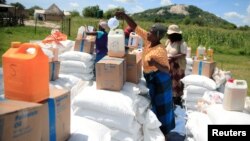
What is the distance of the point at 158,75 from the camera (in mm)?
3285

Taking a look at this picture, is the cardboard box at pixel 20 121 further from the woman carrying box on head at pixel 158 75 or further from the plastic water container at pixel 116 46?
the woman carrying box on head at pixel 158 75

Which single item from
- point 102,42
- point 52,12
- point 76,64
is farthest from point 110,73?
point 52,12

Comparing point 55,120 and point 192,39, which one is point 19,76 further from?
point 192,39

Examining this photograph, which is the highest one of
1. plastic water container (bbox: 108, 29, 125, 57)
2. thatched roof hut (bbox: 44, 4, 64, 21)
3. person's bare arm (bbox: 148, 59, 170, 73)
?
thatched roof hut (bbox: 44, 4, 64, 21)

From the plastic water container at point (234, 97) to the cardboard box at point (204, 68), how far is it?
243cm

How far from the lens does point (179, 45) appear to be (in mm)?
4484

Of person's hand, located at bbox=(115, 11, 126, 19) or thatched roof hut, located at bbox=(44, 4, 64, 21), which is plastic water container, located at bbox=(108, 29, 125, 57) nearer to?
person's hand, located at bbox=(115, 11, 126, 19)

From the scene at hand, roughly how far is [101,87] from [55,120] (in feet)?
3.63

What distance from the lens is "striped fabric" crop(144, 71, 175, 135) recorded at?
3.31m

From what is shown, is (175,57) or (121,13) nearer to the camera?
(121,13)

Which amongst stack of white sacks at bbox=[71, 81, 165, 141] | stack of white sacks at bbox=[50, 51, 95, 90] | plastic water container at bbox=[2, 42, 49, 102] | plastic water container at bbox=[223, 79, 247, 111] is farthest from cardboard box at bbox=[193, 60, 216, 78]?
plastic water container at bbox=[2, 42, 49, 102]

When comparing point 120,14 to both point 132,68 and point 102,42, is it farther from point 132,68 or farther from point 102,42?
point 102,42

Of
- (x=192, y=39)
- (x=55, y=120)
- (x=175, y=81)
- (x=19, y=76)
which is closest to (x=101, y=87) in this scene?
(x=55, y=120)

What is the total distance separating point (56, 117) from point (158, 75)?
166 cm
